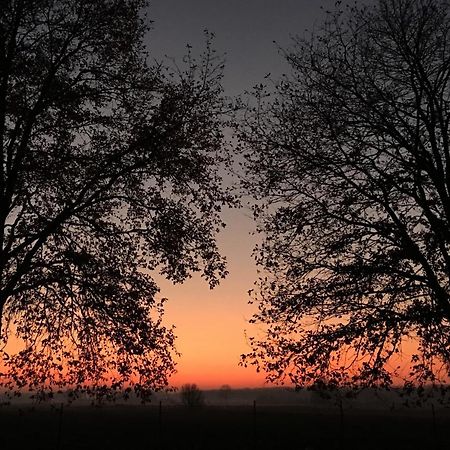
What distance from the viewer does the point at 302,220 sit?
15148 millimetres

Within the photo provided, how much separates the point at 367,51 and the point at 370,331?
800 centimetres

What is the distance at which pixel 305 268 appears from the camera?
14.8 m

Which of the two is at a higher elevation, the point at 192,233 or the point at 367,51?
the point at 367,51

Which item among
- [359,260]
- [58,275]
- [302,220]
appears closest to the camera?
[58,275]

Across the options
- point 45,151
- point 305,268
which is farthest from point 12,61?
point 305,268

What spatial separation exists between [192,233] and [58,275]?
3.55m

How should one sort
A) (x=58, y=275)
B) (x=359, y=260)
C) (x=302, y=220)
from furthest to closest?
(x=302, y=220)
(x=359, y=260)
(x=58, y=275)

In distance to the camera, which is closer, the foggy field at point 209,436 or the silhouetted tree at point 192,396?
the foggy field at point 209,436

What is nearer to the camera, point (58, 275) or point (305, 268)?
point (58, 275)

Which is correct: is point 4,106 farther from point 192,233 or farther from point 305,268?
point 305,268

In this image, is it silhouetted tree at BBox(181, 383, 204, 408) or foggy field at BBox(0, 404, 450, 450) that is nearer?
foggy field at BBox(0, 404, 450, 450)

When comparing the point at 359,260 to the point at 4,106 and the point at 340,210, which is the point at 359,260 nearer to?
the point at 340,210

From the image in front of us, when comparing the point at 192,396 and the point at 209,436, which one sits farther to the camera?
the point at 192,396

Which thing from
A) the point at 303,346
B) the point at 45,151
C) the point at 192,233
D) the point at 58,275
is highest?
the point at 45,151
